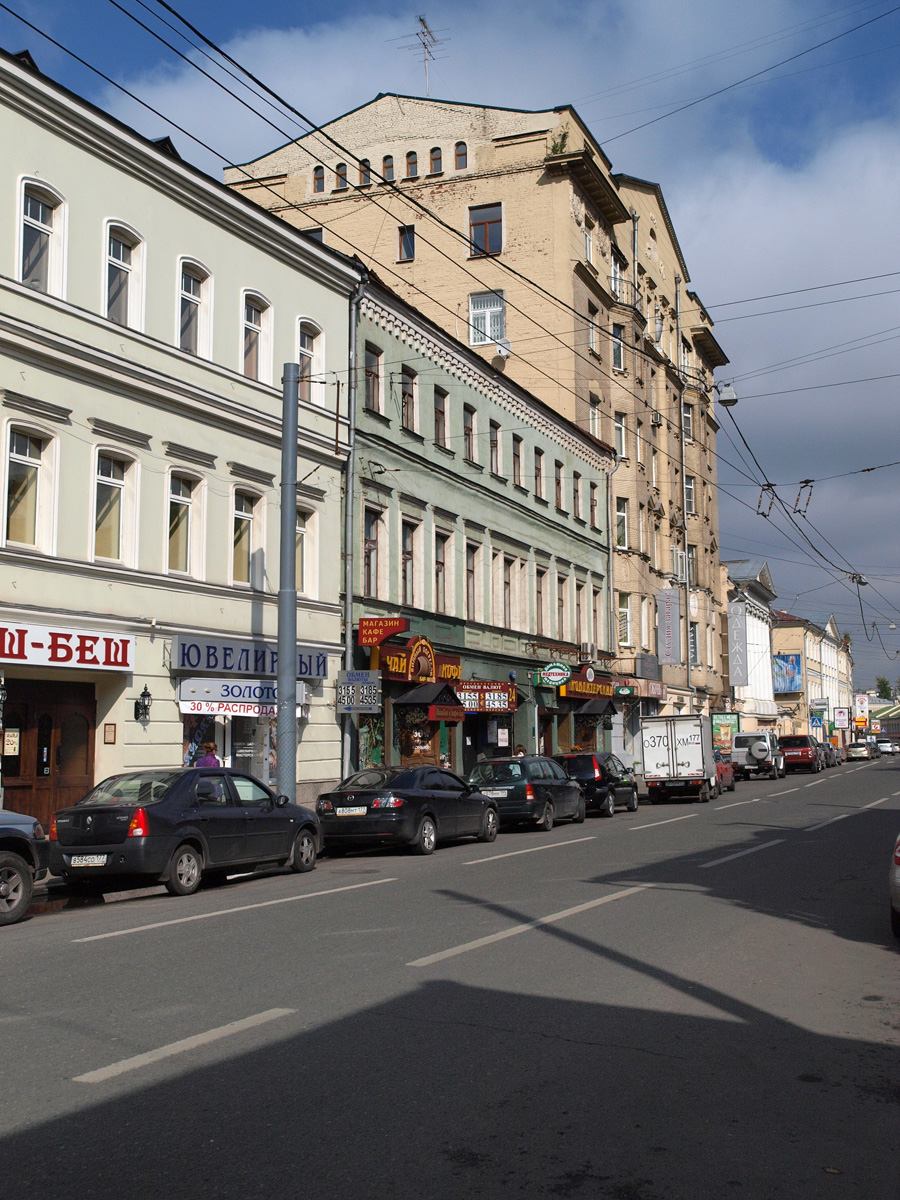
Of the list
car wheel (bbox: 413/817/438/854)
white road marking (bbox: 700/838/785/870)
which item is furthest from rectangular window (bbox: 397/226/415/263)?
white road marking (bbox: 700/838/785/870)

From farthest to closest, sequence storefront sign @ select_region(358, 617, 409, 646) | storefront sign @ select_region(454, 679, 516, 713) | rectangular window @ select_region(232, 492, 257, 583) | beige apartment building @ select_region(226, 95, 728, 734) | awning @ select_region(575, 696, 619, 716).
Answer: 1. beige apartment building @ select_region(226, 95, 728, 734)
2. awning @ select_region(575, 696, 619, 716)
3. storefront sign @ select_region(454, 679, 516, 713)
4. storefront sign @ select_region(358, 617, 409, 646)
5. rectangular window @ select_region(232, 492, 257, 583)

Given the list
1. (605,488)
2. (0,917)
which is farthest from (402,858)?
(605,488)

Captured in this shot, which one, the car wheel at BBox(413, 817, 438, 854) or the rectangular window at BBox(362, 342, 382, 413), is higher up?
the rectangular window at BBox(362, 342, 382, 413)

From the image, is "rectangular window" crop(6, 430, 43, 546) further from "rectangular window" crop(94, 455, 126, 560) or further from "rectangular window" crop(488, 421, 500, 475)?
"rectangular window" crop(488, 421, 500, 475)

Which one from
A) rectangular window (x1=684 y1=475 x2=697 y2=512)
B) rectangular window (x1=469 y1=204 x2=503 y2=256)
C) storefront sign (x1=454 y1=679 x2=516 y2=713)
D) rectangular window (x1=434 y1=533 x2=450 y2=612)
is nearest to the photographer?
storefront sign (x1=454 y1=679 x2=516 y2=713)

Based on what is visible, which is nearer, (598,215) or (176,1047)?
(176,1047)

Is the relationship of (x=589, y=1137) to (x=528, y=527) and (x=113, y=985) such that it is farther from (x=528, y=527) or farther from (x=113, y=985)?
(x=528, y=527)

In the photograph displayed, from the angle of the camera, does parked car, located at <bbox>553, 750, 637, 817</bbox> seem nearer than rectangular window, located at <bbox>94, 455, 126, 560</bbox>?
No

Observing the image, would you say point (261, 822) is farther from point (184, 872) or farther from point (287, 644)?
point (287, 644)

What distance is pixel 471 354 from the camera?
34.1 m

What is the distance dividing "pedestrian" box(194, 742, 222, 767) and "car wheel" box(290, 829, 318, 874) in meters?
3.74

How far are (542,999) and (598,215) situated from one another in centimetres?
4329

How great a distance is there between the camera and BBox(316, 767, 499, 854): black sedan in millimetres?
18719

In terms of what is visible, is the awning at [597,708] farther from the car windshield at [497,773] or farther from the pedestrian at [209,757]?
the pedestrian at [209,757]
